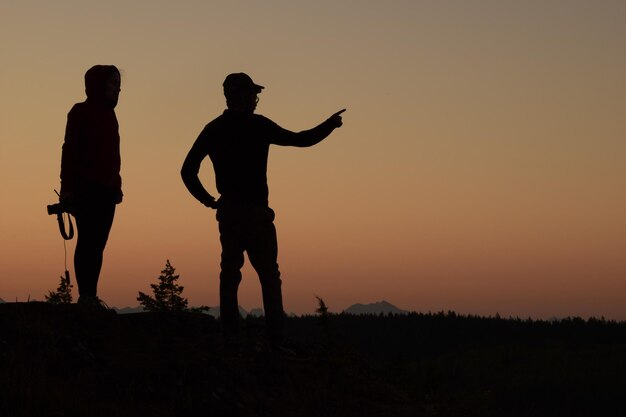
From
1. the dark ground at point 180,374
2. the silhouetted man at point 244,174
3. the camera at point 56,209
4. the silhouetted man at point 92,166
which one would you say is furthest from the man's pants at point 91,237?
the silhouetted man at point 244,174

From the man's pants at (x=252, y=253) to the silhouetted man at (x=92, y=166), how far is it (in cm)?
159

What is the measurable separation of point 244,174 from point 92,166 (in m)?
1.96

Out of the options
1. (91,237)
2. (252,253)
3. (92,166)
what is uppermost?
(92,166)

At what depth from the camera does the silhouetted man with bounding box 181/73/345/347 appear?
1003cm

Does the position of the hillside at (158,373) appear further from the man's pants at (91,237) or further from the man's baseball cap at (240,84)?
the man's baseball cap at (240,84)

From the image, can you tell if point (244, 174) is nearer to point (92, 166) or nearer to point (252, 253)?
point (252, 253)

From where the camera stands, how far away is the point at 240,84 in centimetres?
991

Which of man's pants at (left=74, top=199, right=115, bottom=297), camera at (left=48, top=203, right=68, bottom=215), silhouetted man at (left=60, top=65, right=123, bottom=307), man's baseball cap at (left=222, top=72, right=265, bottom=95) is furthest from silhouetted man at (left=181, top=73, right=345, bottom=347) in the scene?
camera at (left=48, top=203, right=68, bottom=215)

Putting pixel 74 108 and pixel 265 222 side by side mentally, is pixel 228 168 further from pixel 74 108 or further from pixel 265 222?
pixel 74 108

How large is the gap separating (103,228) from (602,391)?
1150 inches

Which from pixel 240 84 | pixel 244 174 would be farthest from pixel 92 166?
pixel 240 84

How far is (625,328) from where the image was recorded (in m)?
43.5

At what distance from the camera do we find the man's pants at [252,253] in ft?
33.0

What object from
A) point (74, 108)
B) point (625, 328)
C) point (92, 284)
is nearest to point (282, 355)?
point (92, 284)
